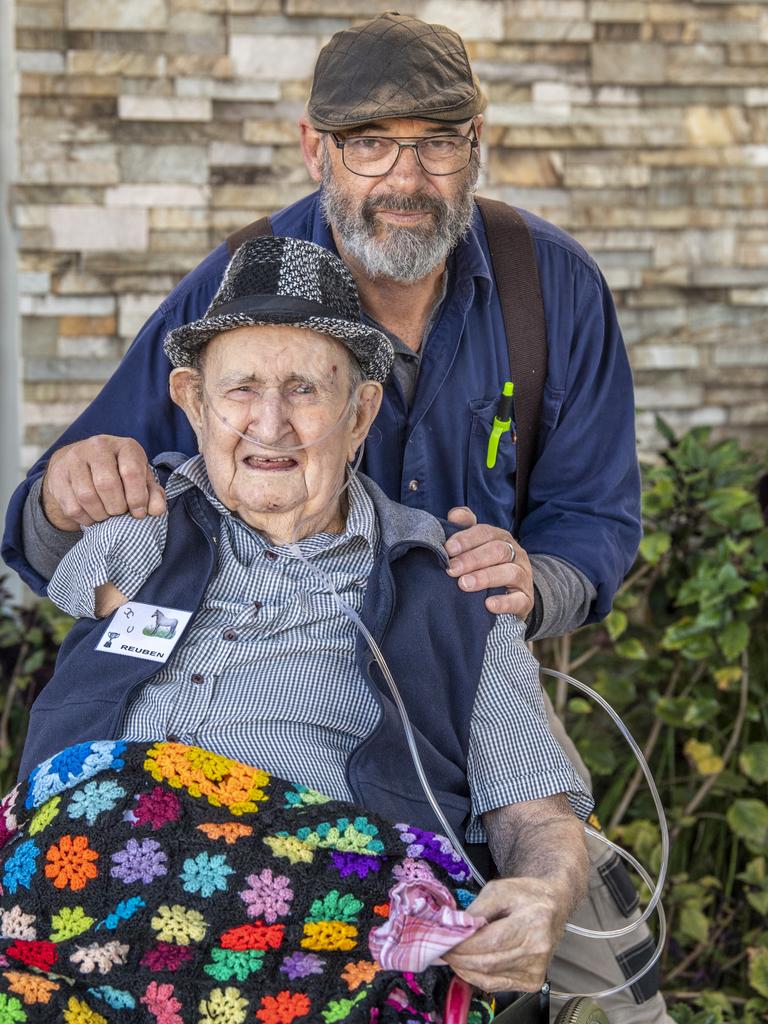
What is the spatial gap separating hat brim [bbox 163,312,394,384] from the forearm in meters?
0.91

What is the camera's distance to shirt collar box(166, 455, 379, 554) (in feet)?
8.86

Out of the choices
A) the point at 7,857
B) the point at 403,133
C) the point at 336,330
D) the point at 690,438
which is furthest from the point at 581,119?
the point at 7,857

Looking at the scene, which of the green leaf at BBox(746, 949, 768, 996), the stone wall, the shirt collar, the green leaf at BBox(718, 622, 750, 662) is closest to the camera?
the shirt collar

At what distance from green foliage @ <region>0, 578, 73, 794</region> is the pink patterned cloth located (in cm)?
224

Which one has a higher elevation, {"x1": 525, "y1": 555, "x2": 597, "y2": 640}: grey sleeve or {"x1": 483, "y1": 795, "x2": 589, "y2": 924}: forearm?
{"x1": 525, "y1": 555, "x2": 597, "y2": 640}: grey sleeve

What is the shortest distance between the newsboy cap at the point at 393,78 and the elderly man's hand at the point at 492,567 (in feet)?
2.91

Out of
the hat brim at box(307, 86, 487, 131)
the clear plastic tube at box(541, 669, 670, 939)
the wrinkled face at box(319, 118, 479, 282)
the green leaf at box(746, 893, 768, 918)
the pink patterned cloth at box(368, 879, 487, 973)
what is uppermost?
the hat brim at box(307, 86, 487, 131)

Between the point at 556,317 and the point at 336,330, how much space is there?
74 cm

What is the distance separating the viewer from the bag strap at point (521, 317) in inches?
122

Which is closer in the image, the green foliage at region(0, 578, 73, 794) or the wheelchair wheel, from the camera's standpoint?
the wheelchair wheel

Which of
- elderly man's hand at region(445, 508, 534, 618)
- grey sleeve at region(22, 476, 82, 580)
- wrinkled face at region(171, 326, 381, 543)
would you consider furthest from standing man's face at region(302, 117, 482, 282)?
grey sleeve at region(22, 476, 82, 580)

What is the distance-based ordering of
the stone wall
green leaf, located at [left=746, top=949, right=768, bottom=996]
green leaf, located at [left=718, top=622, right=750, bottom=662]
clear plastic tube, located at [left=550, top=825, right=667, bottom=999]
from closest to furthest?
clear plastic tube, located at [left=550, top=825, right=667, bottom=999] < green leaf, located at [left=746, top=949, right=768, bottom=996] < green leaf, located at [left=718, top=622, right=750, bottom=662] < the stone wall

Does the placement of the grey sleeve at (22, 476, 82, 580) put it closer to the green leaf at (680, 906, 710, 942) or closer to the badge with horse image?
the badge with horse image

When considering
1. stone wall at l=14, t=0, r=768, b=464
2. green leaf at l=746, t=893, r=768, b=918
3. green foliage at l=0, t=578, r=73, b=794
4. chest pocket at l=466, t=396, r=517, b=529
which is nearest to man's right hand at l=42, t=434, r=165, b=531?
chest pocket at l=466, t=396, r=517, b=529
